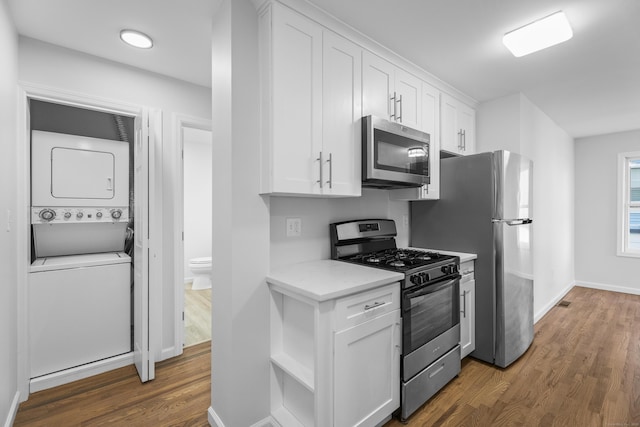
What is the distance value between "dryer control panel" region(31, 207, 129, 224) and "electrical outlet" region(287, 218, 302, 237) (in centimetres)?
184

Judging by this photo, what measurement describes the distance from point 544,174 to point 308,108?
11.4 feet

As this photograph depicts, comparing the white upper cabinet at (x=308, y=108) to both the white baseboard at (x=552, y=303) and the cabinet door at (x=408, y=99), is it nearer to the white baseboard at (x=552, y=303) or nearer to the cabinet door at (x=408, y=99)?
the cabinet door at (x=408, y=99)

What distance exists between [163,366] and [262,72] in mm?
2431

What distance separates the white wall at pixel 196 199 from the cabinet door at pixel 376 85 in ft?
11.6

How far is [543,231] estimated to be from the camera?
366 cm

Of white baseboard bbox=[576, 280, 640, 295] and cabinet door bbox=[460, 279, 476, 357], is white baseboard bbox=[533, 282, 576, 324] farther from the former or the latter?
cabinet door bbox=[460, 279, 476, 357]

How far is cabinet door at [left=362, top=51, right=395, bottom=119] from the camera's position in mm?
2098

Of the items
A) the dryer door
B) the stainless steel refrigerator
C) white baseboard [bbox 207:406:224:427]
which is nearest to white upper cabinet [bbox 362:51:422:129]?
the stainless steel refrigerator

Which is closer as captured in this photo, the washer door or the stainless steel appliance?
the stainless steel appliance

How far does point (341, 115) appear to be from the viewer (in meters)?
1.94

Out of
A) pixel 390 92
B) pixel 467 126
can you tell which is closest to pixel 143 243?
pixel 390 92

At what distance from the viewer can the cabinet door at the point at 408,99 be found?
7.72ft

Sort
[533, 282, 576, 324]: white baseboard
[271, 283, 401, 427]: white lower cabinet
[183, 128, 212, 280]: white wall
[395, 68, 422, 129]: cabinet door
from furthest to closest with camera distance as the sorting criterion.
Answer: [183, 128, 212, 280]: white wall, [533, 282, 576, 324]: white baseboard, [395, 68, 422, 129]: cabinet door, [271, 283, 401, 427]: white lower cabinet

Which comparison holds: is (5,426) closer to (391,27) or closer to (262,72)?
(262,72)
